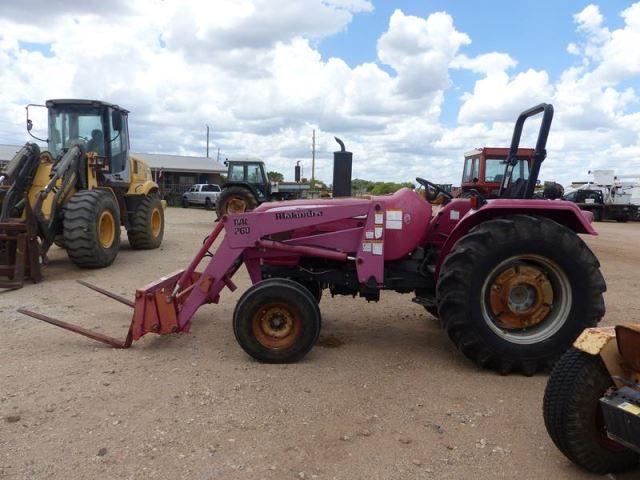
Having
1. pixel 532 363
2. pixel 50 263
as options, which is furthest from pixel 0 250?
pixel 532 363

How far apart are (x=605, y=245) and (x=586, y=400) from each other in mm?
13405

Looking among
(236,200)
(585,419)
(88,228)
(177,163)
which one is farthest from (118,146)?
(177,163)

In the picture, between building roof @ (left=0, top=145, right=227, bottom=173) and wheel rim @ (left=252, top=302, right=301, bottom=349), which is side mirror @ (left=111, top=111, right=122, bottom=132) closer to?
wheel rim @ (left=252, top=302, right=301, bottom=349)

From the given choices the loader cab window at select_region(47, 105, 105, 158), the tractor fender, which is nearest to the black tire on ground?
the tractor fender

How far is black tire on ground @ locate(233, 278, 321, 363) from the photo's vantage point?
4441 millimetres

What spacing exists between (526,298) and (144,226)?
28.9 ft

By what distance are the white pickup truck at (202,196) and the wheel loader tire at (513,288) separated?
101 feet

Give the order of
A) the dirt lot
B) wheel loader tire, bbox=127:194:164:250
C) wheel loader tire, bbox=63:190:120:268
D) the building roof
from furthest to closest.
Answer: the building roof → wheel loader tire, bbox=127:194:164:250 → wheel loader tire, bbox=63:190:120:268 → the dirt lot

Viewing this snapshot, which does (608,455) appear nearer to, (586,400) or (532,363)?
(586,400)

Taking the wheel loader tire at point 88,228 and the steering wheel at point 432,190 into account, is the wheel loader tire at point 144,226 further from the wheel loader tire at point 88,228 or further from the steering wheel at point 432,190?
the steering wheel at point 432,190

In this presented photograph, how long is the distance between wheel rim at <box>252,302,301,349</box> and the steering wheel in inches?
76.0

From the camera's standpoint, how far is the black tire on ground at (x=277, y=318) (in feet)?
14.6

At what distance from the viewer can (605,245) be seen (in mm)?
14539

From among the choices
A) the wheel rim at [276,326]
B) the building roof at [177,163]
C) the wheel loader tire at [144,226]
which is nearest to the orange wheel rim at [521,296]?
the wheel rim at [276,326]
